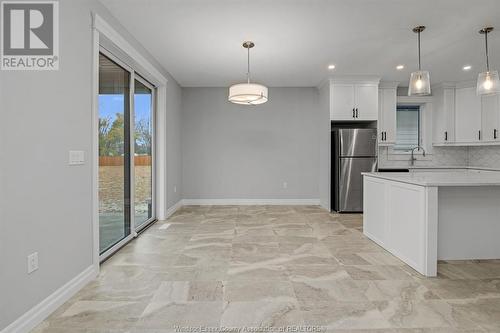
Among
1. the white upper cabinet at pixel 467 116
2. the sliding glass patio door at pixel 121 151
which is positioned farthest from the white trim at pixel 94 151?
the white upper cabinet at pixel 467 116

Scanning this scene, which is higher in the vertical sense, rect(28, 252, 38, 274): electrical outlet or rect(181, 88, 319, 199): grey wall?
rect(181, 88, 319, 199): grey wall

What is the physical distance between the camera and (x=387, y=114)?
5758 mm

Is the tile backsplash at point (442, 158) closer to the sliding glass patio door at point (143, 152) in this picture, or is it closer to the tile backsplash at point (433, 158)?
the tile backsplash at point (433, 158)

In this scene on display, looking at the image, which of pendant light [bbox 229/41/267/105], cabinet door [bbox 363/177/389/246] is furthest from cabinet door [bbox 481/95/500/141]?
pendant light [bbox 229/41/267/105]

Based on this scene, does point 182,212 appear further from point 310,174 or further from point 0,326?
point 0,326

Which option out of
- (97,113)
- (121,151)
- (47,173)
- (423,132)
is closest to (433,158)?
(423,132)

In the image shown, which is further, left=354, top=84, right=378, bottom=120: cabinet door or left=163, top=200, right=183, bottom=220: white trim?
left=354, top=84, right=378, bottom=120: cabinet door

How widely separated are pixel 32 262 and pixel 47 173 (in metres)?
0.58

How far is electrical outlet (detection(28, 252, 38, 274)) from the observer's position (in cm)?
175

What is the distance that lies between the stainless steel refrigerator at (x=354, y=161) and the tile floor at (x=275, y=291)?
1.82 meters

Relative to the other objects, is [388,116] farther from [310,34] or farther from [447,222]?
[447,222]

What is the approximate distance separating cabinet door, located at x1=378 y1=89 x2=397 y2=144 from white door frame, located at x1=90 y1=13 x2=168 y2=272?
430cm

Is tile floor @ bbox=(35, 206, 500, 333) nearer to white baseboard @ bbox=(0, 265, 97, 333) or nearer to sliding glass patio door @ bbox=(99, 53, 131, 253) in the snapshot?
white baseboard @ bbox=(0, 265, 97, 333)

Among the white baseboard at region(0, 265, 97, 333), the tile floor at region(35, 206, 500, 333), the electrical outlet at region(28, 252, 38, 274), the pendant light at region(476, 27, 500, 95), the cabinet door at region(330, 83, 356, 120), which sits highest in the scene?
the cabinet door at region(330, 83, 356, 120)
